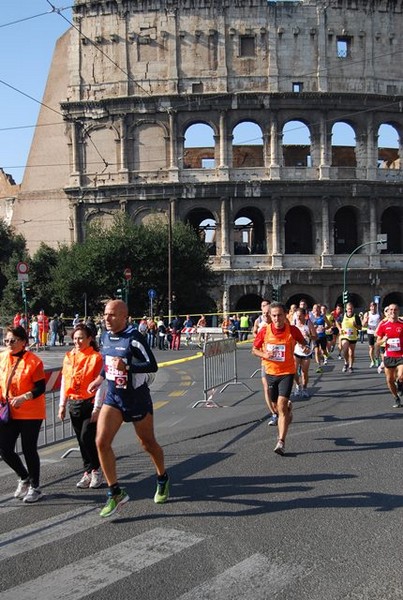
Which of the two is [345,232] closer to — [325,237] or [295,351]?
[325,237]

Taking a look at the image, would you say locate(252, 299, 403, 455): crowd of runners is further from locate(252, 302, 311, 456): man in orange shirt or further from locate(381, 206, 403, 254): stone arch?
locate(381, 206, 403, 254): stone arch

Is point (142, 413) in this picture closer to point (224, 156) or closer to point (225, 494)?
point (225, 494)

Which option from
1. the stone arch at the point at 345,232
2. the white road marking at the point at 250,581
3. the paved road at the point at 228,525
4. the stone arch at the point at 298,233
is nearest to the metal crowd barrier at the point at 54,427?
the paved road at the point at 228,525

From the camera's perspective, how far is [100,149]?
1773 inches

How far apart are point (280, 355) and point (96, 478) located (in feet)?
9.49

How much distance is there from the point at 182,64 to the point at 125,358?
4083 centimetres

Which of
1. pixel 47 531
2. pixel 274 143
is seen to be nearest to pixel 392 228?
pixel 274 143

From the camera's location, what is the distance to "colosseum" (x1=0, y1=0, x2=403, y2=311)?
141ft

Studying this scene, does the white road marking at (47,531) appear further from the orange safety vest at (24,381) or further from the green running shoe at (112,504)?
the orange safety vest at (24,381)

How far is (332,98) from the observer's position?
43312mm

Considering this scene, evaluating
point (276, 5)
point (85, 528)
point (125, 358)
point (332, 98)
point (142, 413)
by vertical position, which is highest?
point (276, 5)

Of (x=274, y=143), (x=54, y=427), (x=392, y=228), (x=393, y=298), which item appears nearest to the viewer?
(x=54, y=427)

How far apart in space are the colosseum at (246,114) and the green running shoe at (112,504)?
3704 centimetres

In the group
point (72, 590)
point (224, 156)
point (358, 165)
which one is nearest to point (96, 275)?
point (224, 156)
